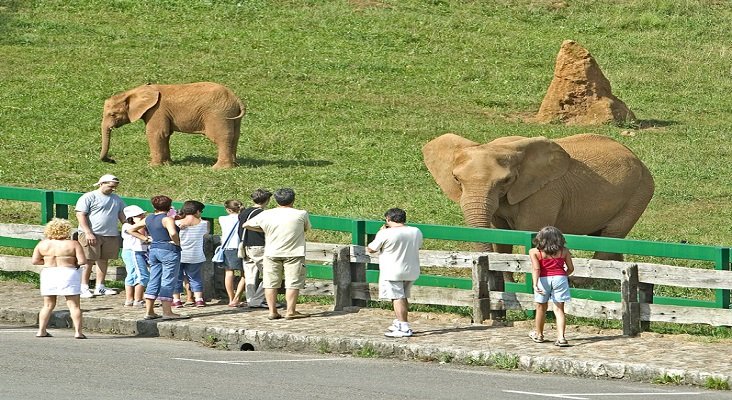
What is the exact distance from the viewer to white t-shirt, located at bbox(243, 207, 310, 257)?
18656 mm

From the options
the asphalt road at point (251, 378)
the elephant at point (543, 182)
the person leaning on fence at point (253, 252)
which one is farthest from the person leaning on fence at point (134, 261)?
the elephant at point (543, 182)

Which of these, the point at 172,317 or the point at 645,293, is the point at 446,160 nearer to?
the point at 172,317

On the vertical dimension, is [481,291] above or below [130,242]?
below

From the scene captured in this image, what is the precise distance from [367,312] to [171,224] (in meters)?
2.52

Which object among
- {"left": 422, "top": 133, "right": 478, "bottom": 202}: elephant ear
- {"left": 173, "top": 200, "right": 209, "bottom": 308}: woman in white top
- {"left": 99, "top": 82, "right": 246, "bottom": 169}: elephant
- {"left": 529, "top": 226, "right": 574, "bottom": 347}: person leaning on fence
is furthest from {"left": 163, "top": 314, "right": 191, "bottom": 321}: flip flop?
{"left": 99, "top": 82, "right": 246, "bottom": 169}: elephant

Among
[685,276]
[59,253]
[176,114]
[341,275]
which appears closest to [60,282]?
[59,253]

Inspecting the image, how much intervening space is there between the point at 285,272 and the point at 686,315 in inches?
182

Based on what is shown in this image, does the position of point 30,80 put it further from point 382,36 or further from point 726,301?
point 726,301

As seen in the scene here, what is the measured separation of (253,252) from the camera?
19344mm

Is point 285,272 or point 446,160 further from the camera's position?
point 446,160

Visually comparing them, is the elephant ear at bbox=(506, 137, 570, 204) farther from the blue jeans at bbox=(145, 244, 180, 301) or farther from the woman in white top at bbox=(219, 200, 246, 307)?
the blue jeans at bbox=(145, 244, 180, 301)

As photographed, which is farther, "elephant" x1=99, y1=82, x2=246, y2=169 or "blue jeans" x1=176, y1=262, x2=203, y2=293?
"elephant" x1=99, y1=82, x2=246, y2=169

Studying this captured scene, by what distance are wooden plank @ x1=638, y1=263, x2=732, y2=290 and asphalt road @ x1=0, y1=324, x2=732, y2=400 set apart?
1.98 metres

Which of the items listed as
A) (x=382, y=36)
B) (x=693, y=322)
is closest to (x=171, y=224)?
(x=693, y=322)
